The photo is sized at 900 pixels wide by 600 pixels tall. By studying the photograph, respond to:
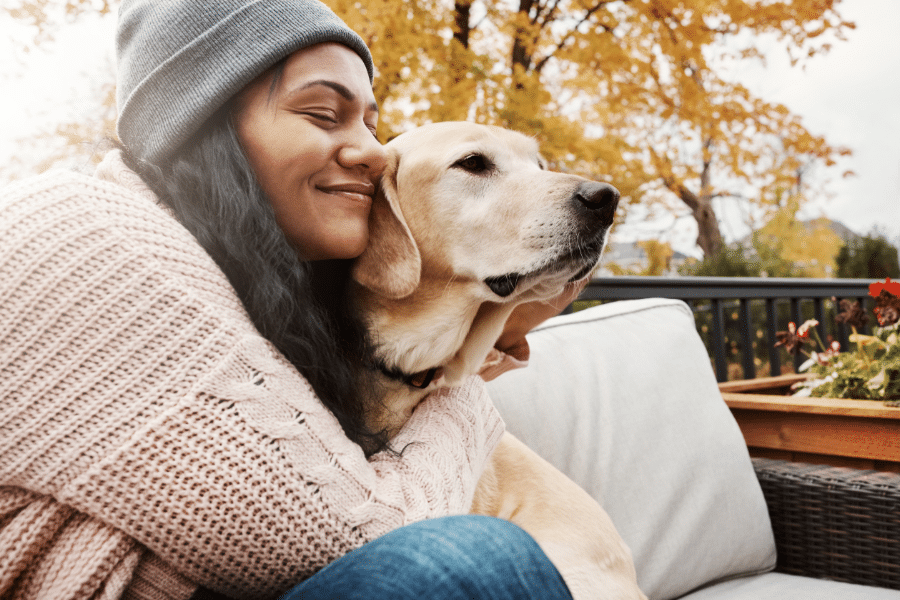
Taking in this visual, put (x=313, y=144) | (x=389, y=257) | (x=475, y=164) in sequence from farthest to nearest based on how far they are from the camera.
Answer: (x=475, y=164)
(x=389, y=257)
(x=313, y=144)

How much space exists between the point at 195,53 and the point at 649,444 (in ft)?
5.14

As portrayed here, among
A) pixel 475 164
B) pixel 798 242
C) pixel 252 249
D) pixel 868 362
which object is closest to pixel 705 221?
pixel 798 242

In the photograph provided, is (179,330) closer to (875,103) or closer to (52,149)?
(52,149)

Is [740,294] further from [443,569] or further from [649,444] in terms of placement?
[443,569]

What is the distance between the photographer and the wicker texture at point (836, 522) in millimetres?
1688

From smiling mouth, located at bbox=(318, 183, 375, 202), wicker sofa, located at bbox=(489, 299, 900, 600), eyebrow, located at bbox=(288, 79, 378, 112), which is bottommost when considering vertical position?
wicker sofa, located at bbox=(489, 299, 900, 600)

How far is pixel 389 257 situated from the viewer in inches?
53.5

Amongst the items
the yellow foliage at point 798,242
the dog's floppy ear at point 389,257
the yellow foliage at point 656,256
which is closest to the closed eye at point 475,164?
the dog's floppy ear at point 389,257

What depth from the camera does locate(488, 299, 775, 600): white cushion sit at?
5.59 ft

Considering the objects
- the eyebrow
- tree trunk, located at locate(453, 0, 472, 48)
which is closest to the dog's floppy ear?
the eyebrow

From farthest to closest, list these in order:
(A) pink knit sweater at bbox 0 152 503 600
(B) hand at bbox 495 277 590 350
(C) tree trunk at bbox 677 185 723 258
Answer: (C) tree trunk at bbox 677 185 723 258 < (B) hand at bbox 495 277 590 350 < (A) pink knit sweater at bbox 0 152 503 600

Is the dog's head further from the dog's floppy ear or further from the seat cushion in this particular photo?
the seat cushion

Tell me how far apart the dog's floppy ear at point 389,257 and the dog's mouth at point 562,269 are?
0.19 m

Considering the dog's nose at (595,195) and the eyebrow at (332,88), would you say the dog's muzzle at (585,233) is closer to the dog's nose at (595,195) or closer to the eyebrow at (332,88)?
the dog's nose at (595,195)
